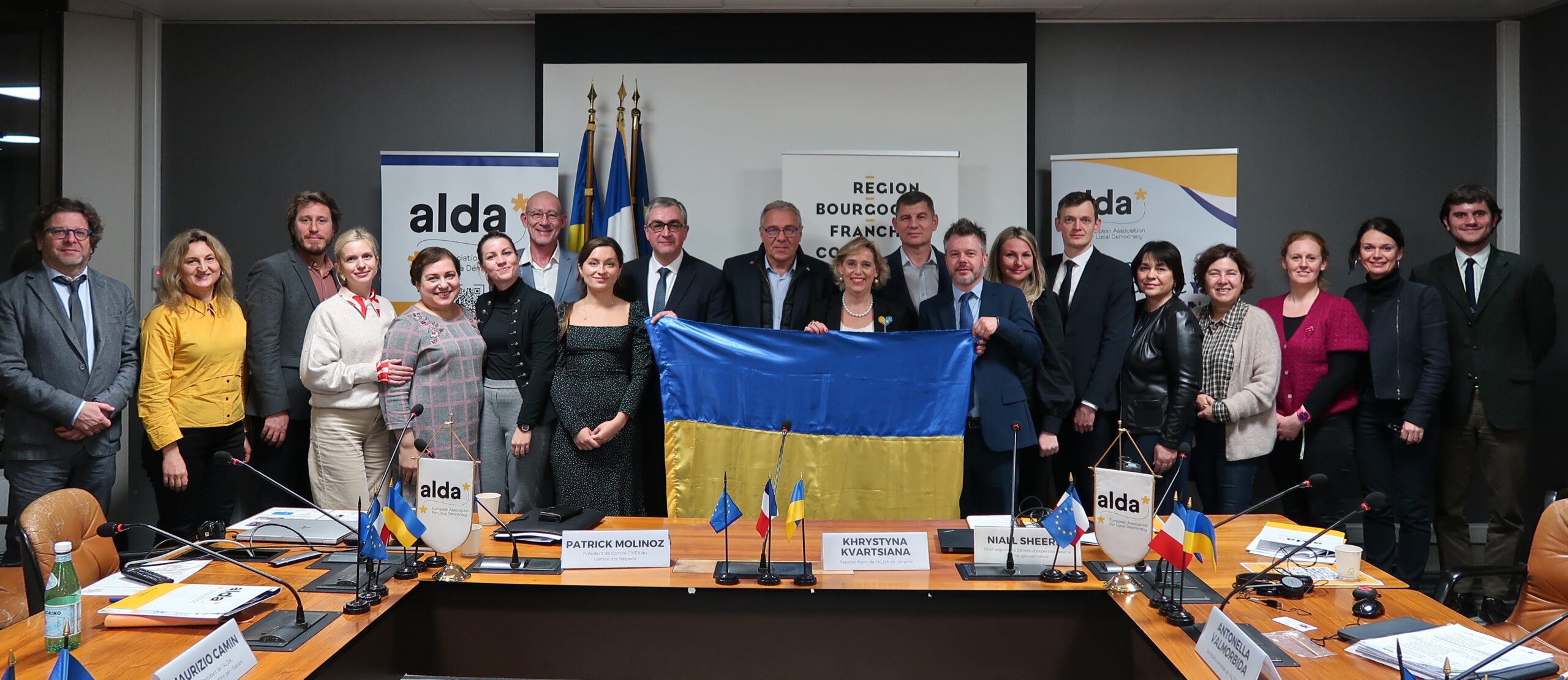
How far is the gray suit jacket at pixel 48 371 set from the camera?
370 cm

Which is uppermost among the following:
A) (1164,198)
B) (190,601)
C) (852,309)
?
(1164,198)

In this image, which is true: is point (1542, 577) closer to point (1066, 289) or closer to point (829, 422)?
point (1066, 289)

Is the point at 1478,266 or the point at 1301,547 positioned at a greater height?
the point at 1478,266

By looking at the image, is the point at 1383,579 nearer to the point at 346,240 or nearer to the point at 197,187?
the point at 346,240

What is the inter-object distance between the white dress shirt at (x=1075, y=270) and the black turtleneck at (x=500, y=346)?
2.40 meters

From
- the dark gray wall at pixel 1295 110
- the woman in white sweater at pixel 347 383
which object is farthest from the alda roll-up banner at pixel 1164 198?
the woman in white sweater at pixel 347 383

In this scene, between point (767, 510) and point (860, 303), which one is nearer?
point (767, 510)

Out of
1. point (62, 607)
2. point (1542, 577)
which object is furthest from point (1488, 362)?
point (62, 607)

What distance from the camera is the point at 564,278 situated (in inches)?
198

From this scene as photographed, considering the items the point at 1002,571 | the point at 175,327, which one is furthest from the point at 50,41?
the point at 1002,571

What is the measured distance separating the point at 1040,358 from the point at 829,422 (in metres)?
0.90

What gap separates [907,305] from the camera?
4520 millimetres

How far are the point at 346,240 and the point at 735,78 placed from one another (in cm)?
245

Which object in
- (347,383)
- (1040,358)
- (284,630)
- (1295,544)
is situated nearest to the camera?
(284,630)
